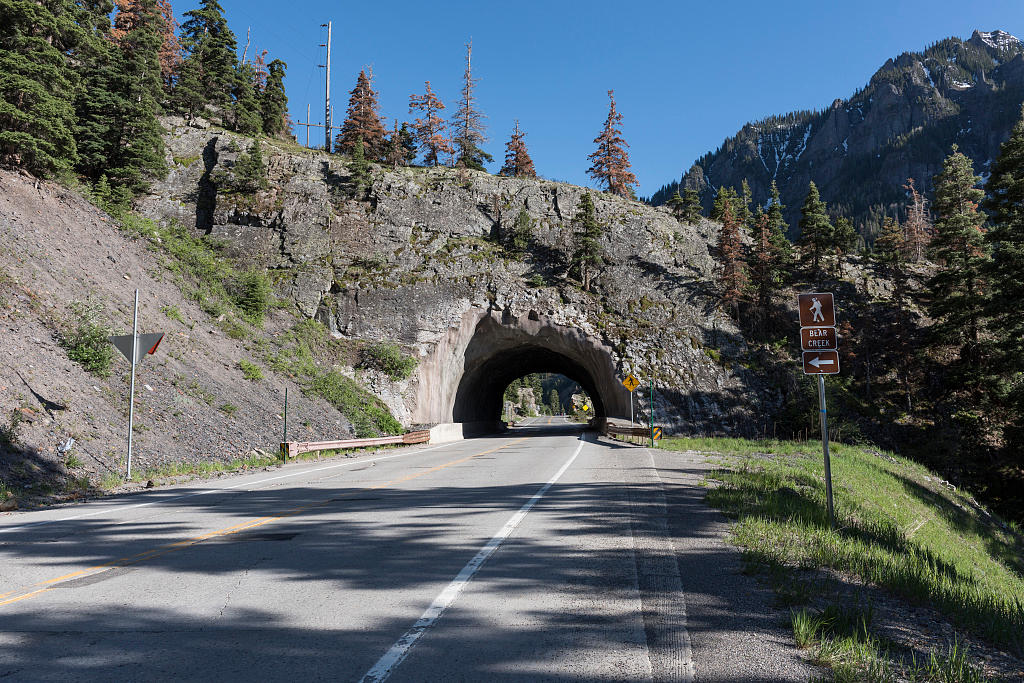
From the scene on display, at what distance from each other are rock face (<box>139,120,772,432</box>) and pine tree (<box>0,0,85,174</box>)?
13.1 m

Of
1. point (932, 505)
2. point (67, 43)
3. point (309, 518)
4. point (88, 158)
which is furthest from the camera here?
point (88, 158)

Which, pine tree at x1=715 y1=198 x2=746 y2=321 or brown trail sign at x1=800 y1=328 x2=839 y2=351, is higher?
pine tree at x1=715 y1=198 x2=746 y2=321

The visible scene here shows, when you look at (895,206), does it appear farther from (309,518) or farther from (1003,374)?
(309,518)

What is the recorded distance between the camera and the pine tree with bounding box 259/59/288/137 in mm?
50562

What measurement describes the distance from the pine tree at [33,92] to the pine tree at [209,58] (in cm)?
2152

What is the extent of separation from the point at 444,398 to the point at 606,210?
65.0 feet

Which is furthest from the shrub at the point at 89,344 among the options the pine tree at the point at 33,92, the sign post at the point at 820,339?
the sign post at the point at 820,339

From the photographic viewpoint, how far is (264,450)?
1773 centimetres

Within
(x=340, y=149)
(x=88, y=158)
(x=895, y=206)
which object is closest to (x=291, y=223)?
(x=88, y=158)

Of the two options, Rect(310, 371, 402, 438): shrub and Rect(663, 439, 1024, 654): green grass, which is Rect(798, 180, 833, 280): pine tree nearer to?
Rect(663, 439, 1024, 654): green grass

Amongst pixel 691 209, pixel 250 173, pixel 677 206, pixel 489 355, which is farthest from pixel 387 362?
pixel 677 206

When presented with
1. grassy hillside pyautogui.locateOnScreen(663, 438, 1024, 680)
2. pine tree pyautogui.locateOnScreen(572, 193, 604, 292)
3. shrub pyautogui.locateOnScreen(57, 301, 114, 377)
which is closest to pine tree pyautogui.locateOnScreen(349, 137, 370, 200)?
pine tree pyautogui.locateOnScreen(572, 193, 604, 292)

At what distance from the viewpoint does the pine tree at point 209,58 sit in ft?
142

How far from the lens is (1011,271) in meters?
22.6
